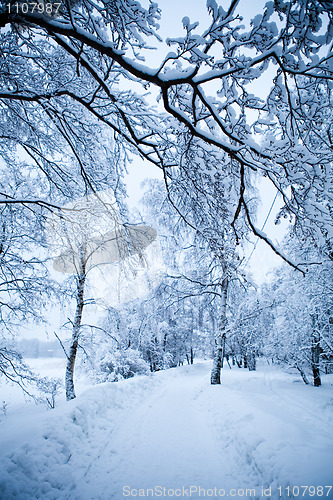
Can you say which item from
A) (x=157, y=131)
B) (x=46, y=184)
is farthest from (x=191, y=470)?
(x=46, y=184)

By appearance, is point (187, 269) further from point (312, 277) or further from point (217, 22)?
point (217, 22)

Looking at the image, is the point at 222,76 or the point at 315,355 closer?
the point at 222,76

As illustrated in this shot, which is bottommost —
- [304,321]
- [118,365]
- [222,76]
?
[118,365]

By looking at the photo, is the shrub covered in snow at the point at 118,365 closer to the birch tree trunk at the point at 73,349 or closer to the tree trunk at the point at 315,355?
the birch tree trunk at the point at 73,349

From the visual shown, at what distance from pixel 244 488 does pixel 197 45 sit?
5.10 meters

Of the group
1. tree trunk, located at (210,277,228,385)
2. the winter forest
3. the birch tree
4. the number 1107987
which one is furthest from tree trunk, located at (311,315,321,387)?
the number 1107987

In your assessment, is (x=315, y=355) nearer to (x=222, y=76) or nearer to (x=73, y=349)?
(x=73, y=349)

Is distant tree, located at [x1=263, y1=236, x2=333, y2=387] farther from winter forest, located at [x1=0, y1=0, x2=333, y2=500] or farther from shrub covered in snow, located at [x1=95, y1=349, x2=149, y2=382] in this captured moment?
shrub covered in snow, located at [x1=95, y1=349, x2=149, y2=382]

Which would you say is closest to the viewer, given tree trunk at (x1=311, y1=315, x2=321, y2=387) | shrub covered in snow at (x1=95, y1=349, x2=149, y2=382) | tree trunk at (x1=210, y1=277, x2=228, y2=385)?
tree trunk at (x1=210, y1=277, x2=228, y2=385)

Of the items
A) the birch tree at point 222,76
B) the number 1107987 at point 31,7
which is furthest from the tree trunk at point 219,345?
the number 1107987 at point 31,7

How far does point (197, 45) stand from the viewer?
1.67m

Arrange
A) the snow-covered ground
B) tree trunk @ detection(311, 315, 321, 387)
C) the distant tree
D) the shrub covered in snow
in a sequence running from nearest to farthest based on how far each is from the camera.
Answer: the snow-covered ground
the distant tree
tree trunk @ detection(311, 315, 321, 387)
the shrub covered in snow

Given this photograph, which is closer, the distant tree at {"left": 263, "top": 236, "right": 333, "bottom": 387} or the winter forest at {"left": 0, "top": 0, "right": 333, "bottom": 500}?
the winter forest at {"left": 0, "top": 0, "right": 333, "bottom": 500}

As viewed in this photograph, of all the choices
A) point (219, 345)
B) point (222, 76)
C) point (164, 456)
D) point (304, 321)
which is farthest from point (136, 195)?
point (304, 321)
